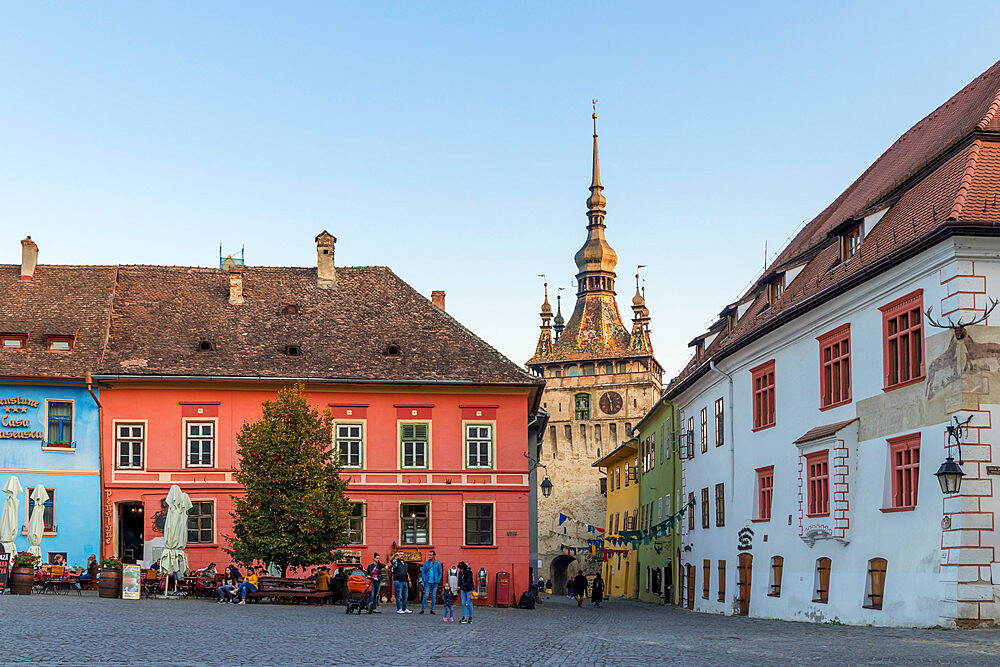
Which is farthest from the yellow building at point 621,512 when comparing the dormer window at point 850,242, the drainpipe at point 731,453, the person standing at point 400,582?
the dormer window at point 850,242

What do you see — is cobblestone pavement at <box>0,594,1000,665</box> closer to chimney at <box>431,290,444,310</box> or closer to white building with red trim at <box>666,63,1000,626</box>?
white building with red trim at <box>666,63,1000,626</box>

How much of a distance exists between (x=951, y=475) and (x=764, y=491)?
11239mm

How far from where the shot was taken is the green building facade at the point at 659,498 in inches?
1886

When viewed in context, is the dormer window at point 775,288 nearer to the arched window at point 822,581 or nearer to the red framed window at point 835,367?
the red framed window at point 835,367

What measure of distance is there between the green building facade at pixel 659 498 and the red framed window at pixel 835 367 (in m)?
18.9

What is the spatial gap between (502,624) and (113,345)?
2038 cm

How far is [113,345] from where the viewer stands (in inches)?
1644

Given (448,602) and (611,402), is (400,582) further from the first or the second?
(611,402)

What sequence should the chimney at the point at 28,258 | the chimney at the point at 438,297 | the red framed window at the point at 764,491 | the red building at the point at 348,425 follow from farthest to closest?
the chimney at the point at 438,297 < the chimney at the point at 28,258 < the red building at the point at 348,425 < the red framed window at the point at 764,491

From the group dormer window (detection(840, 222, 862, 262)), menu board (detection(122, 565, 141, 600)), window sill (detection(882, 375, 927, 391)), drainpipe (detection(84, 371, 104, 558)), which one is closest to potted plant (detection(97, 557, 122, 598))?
menu board (detection(122, 565, 141, 600))

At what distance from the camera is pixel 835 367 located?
27.3 meters

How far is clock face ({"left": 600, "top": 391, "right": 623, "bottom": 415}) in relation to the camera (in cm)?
10712

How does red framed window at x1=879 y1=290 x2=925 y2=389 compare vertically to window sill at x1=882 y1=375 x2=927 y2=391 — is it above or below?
above

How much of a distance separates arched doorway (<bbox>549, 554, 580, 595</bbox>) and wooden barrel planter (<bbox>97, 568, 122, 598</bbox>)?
66533 mm
